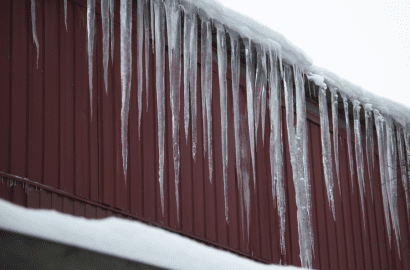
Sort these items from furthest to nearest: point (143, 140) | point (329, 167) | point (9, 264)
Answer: point (329, 167), point (143, 140), point (9, 264)

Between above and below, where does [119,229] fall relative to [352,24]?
below

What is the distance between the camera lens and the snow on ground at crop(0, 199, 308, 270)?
103 inches

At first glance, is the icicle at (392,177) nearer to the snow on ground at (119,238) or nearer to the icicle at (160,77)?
the snow on ground at (119,238)

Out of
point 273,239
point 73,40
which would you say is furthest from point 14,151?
point 273,239

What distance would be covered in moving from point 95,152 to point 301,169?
251 centimetres

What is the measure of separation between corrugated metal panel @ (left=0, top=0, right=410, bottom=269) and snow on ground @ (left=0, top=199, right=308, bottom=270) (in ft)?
0.82

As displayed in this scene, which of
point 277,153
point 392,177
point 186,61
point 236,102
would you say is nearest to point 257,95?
point 236,102

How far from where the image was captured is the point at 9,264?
97.8 inches

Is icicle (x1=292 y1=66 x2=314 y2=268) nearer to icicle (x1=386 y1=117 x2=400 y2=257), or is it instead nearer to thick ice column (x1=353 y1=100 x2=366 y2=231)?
thick ice column (x1=353 y1=100 x2=366 y2=231)

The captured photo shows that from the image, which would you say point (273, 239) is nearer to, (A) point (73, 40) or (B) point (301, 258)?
A: (B) point (301, 258)

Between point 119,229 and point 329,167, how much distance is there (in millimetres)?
3286

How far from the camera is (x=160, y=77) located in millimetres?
5176

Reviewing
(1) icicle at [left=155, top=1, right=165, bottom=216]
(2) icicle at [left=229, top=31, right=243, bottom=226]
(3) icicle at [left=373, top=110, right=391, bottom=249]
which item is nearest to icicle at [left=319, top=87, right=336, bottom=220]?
(3) icicle at [left=373, top=110, right=391, bottom=249]

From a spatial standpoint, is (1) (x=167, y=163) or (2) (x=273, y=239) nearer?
(1) (x=167, y=163)
